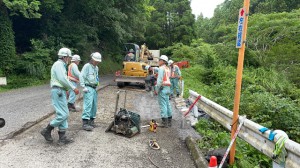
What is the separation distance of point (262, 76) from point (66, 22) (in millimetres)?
14386

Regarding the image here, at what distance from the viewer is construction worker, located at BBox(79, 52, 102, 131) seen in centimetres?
695

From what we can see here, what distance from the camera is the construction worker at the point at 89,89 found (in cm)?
695

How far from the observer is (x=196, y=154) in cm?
529

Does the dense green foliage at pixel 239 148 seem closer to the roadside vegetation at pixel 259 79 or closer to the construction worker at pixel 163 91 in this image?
the roadside vegetation at pixel 259 79

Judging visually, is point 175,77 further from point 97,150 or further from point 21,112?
point 97,150

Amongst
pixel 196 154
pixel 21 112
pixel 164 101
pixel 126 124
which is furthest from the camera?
pixel 21 112

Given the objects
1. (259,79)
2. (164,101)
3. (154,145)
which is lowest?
(154,145)

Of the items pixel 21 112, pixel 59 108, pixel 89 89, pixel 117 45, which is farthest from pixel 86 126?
pixel 117 45

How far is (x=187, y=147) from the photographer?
19.8ft

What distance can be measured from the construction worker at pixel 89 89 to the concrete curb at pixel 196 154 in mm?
2386

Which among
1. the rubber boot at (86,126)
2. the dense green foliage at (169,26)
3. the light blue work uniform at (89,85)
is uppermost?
the dense green foliage at (169,26)

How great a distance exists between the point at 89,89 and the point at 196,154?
3.15 metres

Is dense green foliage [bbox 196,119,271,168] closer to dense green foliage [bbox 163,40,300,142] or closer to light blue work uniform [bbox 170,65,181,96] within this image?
dense green foliage [bbox 163,40,300,142]

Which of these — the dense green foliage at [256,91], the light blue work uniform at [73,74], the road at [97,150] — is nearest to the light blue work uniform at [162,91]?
the road at [97,150]
